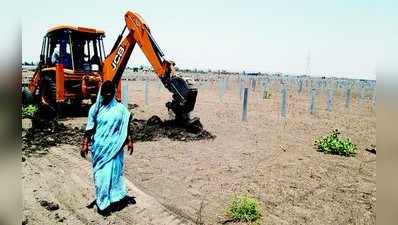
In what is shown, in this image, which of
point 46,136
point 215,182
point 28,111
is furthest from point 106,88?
point 28,111

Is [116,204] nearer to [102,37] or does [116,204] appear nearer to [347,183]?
[347,183]

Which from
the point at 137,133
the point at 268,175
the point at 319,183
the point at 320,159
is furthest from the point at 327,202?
the point at 137,133

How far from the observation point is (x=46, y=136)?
10.3 metres

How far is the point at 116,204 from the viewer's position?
17.9 ft

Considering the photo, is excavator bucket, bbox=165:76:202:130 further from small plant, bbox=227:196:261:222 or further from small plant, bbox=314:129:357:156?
small plant, bbox=227:196:261:222

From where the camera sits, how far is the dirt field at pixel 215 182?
5461 millimetres

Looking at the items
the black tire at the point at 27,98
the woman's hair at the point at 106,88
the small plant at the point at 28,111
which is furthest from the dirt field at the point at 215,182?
the black tire at the point at 27,98

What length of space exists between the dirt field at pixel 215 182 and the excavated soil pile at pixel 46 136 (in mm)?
377

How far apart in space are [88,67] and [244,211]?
32.1 ft

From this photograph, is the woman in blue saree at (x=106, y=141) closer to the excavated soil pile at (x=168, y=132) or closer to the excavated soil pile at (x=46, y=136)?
the excavated soil pile at (x=46, y=136)

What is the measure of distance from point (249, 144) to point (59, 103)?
6.58 metres

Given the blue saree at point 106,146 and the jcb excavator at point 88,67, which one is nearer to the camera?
the blue saree at point 106,146

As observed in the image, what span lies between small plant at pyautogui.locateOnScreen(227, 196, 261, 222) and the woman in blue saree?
5.36 ft

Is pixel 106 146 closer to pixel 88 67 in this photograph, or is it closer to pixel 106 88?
pixel 106 88
